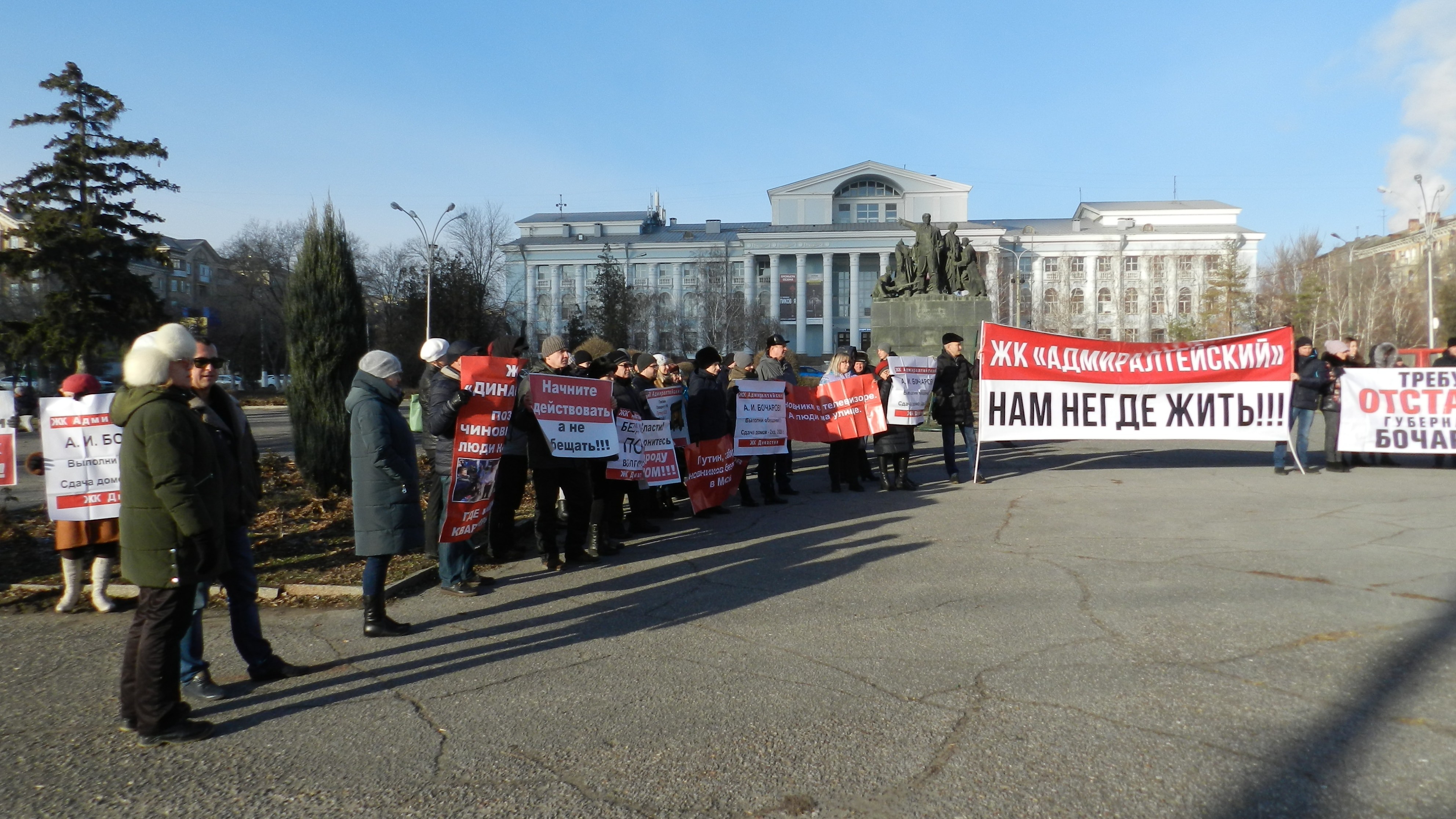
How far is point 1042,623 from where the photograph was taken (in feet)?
18.8

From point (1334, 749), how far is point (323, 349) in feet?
33.0

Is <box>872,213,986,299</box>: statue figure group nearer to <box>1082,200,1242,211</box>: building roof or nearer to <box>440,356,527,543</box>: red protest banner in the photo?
<box>440,356,527,543</box>: red protest banner

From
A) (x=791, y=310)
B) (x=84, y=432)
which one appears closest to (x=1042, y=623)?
(x=84, y=432)

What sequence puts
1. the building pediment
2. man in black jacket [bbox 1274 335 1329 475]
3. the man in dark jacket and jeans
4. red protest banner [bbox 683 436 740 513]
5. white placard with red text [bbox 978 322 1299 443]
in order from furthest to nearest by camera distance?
Answer: the building pediment < man in black jacket [bbox 1274 335 1329 475] < white placard with red text [bbox 978 322 1299 443] < red protest banner [bbox 683 436 740 513] < the man in dark jacket and jeans

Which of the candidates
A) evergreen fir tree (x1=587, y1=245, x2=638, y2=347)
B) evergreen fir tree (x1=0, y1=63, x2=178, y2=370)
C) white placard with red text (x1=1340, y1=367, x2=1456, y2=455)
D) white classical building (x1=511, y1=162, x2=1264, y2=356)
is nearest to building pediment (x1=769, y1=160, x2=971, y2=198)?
white classical building (x1=511, y1=162, x2=1264, y2=356)

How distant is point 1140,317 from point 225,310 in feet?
220

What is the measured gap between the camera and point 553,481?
774 cm

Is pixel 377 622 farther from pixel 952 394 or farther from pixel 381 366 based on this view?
pixel 952 394

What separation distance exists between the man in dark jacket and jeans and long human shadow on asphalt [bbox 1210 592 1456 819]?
164 inches

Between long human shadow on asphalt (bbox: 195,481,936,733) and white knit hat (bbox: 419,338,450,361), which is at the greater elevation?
white knit hat (bbox: 419,338,450,361)

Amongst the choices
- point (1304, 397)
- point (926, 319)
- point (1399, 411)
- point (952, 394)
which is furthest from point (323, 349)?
point (926, 319)

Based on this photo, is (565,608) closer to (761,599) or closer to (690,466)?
(761,599)

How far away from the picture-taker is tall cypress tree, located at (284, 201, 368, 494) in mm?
10453

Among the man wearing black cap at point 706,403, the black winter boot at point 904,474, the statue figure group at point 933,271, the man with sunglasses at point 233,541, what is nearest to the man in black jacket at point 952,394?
the black winter boot at point 904,474
